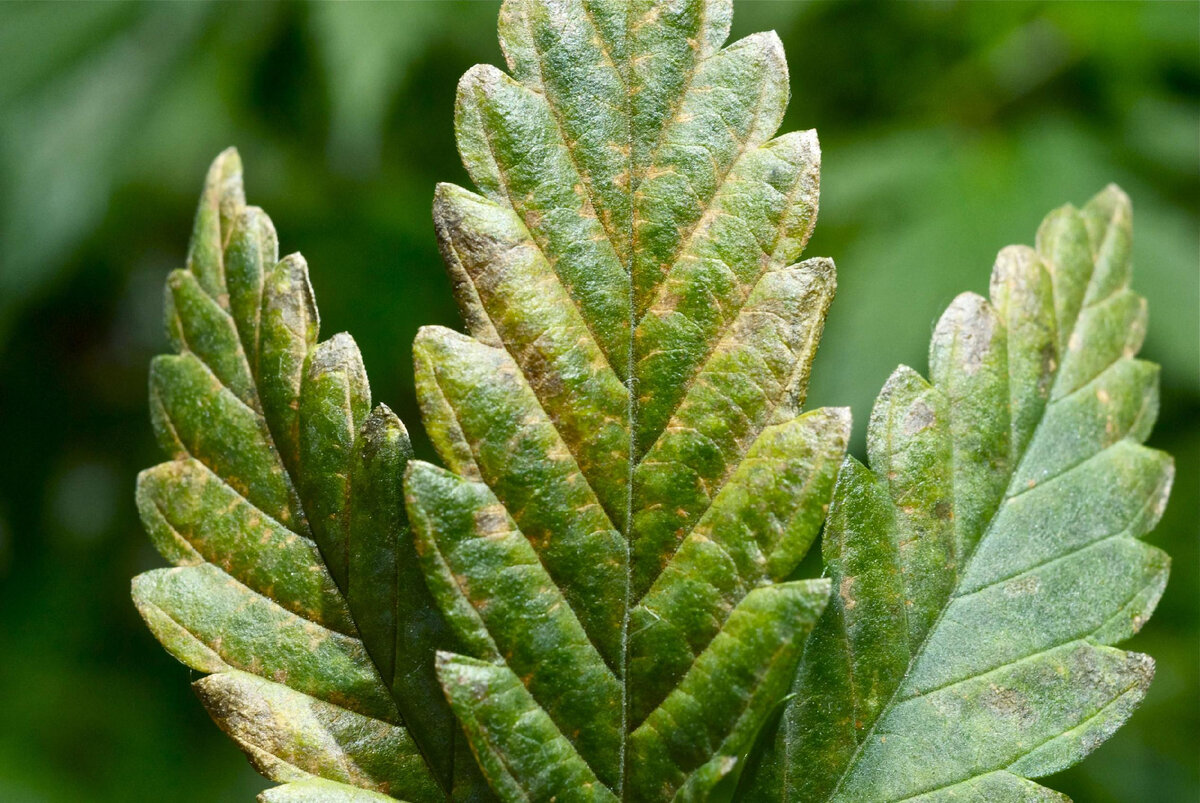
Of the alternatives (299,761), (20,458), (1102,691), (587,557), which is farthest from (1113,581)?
(20,458)

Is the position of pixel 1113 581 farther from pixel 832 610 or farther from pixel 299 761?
pixel 299 761

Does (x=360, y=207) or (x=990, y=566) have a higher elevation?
(x=360, y=207)

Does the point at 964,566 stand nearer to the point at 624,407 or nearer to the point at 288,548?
the point at 624,407

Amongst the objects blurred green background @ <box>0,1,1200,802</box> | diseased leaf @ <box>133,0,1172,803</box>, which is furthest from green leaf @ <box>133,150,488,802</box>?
blurred green background @ <box>0,1,1200,802</box>

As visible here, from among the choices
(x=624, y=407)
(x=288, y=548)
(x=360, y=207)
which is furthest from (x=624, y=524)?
(x=360, y=207)

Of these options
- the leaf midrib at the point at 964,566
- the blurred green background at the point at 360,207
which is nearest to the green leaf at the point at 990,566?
the leaf midrib at the point at 964,566
